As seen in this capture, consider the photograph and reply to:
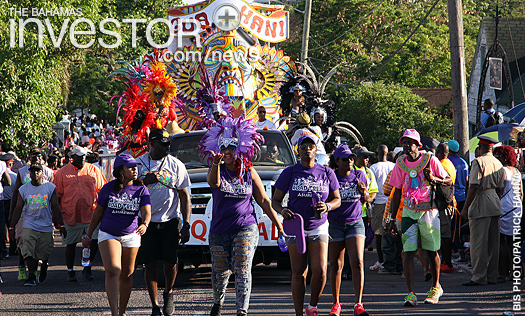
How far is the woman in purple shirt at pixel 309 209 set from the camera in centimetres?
758

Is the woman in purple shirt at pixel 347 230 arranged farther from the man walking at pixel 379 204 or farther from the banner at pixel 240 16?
Answer: the banner at pixel 240 16

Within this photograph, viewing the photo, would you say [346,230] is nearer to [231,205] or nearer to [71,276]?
[231,205]

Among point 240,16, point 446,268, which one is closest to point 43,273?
point 446,268

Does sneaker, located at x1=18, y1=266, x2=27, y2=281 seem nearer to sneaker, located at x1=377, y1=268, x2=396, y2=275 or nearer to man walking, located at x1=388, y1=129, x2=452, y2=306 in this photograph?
sneaker, located at x1=377, y1=268, x2=396, y2=275

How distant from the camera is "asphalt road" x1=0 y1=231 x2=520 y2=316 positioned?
8430mm

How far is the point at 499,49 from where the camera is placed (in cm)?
2531

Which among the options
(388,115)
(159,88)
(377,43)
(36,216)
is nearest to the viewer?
(36,216)

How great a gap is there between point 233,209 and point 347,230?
60.0 inches

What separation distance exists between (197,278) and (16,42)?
924cm

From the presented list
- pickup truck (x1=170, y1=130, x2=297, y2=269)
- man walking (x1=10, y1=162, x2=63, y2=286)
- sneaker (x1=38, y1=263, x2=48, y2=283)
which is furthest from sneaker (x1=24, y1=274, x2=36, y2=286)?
pickup truck (x1=170, y1=130, x2=297, y2=269)

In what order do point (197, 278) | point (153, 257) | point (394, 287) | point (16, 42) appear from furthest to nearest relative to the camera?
1. point (16, 42)
2. point (197, 278)
3. point (394, 287)
4. point (153, 257)

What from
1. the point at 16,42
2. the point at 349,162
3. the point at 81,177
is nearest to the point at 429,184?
the point at 349,162

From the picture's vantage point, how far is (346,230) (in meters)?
8.20

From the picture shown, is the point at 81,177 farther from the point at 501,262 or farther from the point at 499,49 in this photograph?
the point at 499,49
